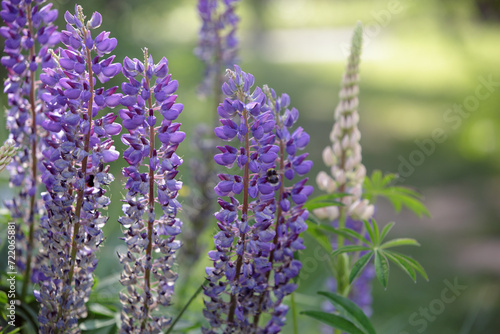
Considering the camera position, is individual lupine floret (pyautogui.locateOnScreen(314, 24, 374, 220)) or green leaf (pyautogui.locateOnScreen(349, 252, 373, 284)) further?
individual lupine floret (pyautogui.locateOnScreen(314, 24, 374, 220))

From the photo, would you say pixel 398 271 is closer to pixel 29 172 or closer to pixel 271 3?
pixel 29 172

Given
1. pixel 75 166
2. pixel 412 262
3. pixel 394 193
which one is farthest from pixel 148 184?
pixel 394 193

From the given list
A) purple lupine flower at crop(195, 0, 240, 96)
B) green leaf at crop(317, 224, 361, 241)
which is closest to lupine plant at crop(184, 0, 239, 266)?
purple lupine flower at crop(195, 0, 240, 96)

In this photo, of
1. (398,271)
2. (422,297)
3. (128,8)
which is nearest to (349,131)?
(422,297)

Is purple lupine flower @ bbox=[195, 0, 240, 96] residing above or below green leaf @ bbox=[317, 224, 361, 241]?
above

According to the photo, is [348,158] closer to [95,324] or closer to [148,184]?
[148,184]

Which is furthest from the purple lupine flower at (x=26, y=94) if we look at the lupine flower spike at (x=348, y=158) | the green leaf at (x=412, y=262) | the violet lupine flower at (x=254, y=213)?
the green leaf at (x=412, y=262)

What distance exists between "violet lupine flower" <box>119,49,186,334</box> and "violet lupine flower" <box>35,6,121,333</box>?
0.05m

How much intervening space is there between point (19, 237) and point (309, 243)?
3.90 meters

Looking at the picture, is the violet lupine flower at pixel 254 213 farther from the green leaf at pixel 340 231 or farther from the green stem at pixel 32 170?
the green stem at pixel 32 170

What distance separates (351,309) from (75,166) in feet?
2.82

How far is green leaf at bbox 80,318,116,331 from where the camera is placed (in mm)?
1786

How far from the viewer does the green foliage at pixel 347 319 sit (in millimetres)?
1612

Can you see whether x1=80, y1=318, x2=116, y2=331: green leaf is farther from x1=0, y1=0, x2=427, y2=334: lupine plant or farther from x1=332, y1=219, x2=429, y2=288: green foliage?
x1=332, y1=219, x2=429, y2=288: green foliage
